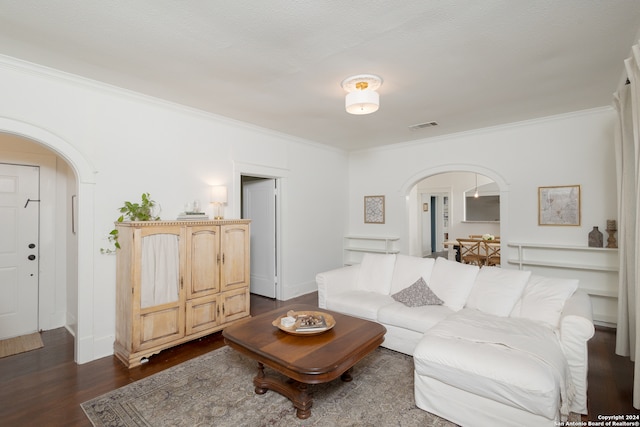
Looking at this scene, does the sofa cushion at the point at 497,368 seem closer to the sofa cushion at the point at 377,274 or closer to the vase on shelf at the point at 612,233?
the sofa cushion at the point at 377,274

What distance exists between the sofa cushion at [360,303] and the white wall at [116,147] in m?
1.91

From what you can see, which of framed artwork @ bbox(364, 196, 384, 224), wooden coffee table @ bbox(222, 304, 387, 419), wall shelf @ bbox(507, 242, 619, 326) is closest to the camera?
wooden coffee table @ bbox(222, 304, 387, 419)

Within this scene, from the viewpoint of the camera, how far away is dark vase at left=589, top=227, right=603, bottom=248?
13.0 feet

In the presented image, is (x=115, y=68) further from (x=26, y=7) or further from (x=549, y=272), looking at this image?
(x=549, y=272)

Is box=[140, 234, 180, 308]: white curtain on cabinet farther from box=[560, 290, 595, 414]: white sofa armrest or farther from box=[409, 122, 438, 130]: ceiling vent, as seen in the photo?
box=[409, 122, 438, 130]: ceiling vent

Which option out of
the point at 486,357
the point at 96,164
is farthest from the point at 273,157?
the point at 486,357

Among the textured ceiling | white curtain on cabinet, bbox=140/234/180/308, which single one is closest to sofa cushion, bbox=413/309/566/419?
the textured ceiling

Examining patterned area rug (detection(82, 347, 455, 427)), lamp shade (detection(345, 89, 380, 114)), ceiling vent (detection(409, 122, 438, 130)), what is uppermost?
ceiling vent (detection(409, 122, 438, 130))

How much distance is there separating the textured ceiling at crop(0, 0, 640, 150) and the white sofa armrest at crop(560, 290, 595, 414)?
2115mm

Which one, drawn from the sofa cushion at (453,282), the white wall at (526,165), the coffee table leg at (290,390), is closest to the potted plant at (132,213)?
the coffee table leg at (290,390)

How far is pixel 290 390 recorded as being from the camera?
2270 mm

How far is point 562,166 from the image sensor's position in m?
4.26

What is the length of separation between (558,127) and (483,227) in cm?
491

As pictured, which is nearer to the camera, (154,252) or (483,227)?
(154,252)
